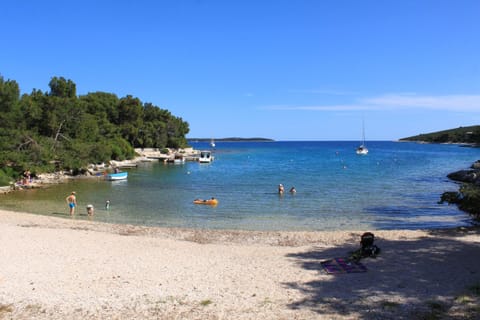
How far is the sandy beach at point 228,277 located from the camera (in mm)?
9164

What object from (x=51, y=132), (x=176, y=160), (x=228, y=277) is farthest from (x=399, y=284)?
(x=176, y=160)

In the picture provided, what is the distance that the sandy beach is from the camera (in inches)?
361

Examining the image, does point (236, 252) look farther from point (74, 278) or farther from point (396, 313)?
point (396, 313)

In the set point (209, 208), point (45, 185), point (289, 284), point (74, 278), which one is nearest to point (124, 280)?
point (74, 278)

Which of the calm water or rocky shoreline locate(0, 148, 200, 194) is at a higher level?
rocky shoreline locate(0, 148, 200, 194)

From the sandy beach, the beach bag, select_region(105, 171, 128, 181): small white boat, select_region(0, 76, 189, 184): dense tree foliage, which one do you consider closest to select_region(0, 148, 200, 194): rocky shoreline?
select_region(0, 76, 189, 184): dense tree foliage

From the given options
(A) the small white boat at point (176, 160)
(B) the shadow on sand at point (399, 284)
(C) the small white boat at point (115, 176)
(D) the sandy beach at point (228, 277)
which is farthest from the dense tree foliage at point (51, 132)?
(B) the shadow on sand at point (399, 284)

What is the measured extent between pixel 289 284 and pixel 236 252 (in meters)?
4.34

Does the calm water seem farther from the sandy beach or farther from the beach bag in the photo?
the beach bag

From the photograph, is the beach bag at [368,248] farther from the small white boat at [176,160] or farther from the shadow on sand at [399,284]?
the small white boat at [176,160]

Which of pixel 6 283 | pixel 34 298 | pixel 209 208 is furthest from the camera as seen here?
pixel 209 208

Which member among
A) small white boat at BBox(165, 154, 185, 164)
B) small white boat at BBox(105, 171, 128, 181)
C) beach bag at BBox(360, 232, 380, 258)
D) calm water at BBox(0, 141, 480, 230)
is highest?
small white boat at BBox(165, 154, 185, 164)

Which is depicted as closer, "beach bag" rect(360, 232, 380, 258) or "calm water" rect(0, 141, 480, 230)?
"beach bag" rect(360, 232, 380, 258)

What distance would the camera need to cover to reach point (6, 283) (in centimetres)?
1084
